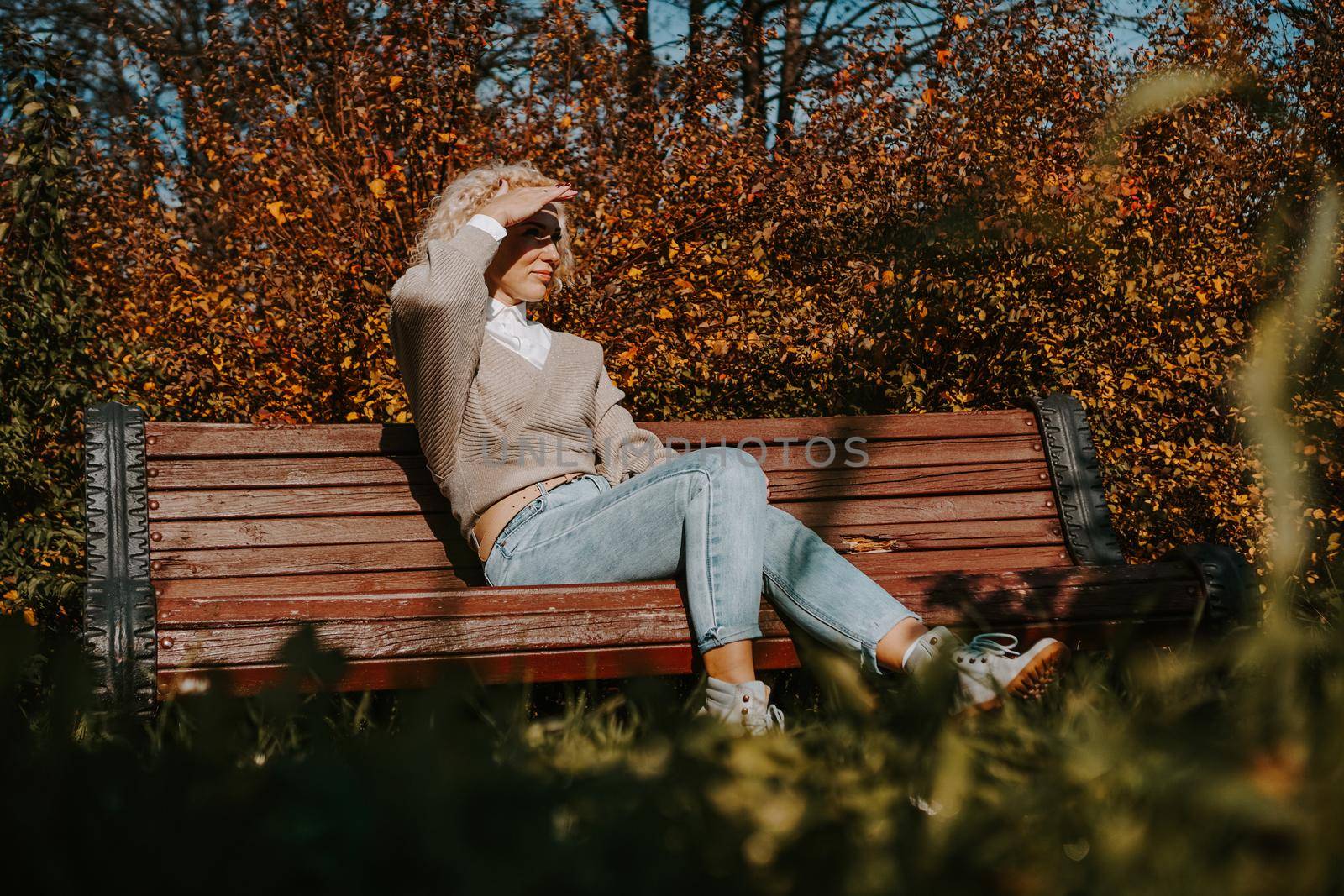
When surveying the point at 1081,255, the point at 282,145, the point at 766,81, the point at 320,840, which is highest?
the point at 766,81

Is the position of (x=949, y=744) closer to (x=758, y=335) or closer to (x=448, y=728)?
(x=448, y=728)

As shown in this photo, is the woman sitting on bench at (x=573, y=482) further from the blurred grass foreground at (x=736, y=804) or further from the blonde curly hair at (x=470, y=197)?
the blurred grass foreground at (x=736, y=804)

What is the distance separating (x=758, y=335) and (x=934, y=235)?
2.42 ft

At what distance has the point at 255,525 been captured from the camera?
112 inches

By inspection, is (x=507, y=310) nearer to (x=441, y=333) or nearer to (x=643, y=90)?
(x=441, y=333)

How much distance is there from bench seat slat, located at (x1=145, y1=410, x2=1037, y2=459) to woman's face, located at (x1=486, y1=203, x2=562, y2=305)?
48cm

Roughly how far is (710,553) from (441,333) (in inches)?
36.4

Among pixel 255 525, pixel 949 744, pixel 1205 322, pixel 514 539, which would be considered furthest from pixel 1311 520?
pixel 949 744

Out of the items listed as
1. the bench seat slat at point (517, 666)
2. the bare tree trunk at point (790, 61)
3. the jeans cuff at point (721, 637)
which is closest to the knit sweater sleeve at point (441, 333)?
the bench seat slat at point (517, 666)

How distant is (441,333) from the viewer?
2.71 m

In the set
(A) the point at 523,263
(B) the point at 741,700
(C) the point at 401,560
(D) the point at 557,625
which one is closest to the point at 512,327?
(A) the point at 523,263

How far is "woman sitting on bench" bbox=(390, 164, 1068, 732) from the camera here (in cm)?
220

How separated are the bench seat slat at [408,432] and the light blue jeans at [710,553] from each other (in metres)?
0.56

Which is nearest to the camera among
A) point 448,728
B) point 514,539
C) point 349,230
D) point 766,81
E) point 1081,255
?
point 448,728
